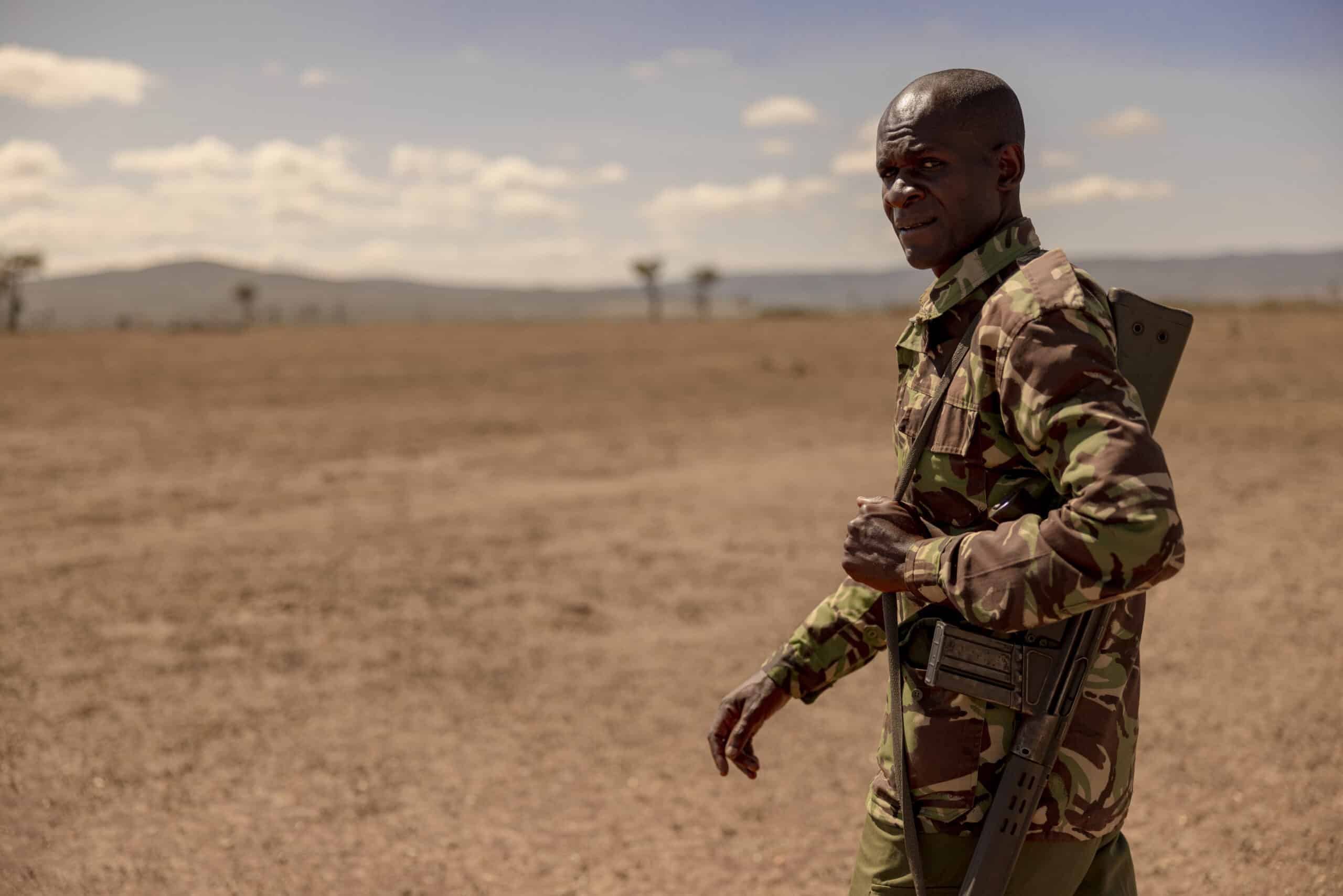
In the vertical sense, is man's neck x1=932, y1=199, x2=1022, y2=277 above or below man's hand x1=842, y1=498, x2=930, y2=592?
above

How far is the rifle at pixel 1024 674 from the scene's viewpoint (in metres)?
1.64

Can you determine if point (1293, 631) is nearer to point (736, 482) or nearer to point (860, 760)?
point (860, 760)

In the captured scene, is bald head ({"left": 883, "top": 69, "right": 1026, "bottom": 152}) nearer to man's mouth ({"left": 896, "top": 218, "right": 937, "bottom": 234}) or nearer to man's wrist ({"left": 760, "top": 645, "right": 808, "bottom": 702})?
man's mouth ({"left": 896, "top": 218, "right": 937, "bottom": 234})

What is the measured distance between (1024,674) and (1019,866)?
324 millimetres

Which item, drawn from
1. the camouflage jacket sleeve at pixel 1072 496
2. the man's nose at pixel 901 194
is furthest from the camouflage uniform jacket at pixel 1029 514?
the man's nose at pixel 901 194

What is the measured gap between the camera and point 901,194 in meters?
1.72

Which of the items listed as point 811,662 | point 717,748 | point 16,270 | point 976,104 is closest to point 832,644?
point 811,662

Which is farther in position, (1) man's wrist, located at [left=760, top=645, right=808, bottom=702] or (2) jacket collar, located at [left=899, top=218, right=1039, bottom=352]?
(1) man's wrist, located at [left=760, top=645, right=808, bottom=702]

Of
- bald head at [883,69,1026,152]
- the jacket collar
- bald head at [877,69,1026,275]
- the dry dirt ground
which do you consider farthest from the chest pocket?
the dry dirt ground

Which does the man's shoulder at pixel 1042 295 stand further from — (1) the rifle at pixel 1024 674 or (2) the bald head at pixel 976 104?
(2) the bald head at pixel 976 104

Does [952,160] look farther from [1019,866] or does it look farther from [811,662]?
[1019,866]

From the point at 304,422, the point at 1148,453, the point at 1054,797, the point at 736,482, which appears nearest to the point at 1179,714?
the point at 1054,797

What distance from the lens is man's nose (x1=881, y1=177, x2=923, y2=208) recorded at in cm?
171

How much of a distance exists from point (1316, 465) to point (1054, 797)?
1041 centimetres
